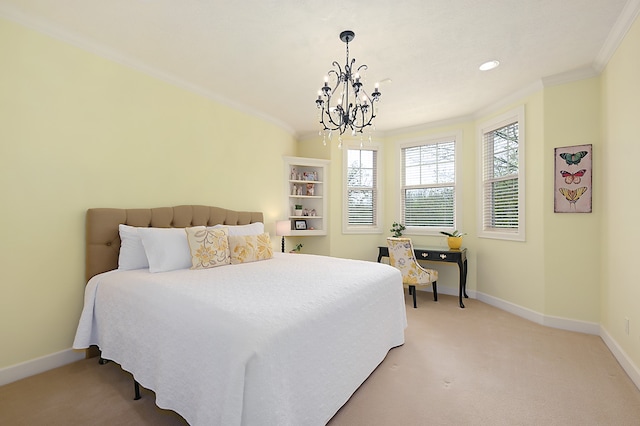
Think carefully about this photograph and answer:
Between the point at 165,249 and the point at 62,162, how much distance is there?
1.05 m

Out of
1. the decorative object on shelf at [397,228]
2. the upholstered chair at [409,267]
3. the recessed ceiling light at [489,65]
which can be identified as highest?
the recessed ceiling light at [489,65]

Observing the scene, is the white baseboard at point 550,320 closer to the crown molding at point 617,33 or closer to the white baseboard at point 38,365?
the crown molding at point 617,33

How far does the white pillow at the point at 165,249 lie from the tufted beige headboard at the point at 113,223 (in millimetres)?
237

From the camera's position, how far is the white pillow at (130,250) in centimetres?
243

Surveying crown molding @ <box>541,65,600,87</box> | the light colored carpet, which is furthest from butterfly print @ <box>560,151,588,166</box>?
the light colored carpet

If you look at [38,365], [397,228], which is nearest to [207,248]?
[38,365]

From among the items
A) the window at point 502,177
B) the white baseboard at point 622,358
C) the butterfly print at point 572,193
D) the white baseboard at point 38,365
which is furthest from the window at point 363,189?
the white baseboard at point 38,365

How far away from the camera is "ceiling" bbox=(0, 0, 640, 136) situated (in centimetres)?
203

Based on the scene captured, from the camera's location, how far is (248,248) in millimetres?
2889

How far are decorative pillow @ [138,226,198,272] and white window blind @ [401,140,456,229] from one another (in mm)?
3479

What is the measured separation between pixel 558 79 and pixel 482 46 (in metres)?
1.20

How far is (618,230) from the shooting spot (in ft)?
7.95

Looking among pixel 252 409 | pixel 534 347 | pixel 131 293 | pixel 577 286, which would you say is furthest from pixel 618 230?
pixel 131 293

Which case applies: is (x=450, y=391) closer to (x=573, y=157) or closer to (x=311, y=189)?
(x=573, y=157)
